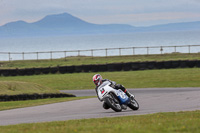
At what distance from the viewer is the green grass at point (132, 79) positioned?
108ft

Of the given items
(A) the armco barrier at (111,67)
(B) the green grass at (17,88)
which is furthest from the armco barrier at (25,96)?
(A) the armco barrier at (111,67)

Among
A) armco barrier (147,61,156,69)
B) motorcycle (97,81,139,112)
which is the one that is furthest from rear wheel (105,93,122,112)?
armco barrier (147,61,156,69)

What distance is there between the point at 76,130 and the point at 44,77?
101ft

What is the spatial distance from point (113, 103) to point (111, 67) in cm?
2580

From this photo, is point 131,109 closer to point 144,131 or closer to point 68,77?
point 144,131

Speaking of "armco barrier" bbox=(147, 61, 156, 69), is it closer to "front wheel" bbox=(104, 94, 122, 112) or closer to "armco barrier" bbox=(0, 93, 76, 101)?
"armco barrier" bbox=(0, 93, 76, 101)

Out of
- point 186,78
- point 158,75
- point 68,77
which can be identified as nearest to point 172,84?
point 186,78

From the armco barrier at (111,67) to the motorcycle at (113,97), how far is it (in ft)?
82.8

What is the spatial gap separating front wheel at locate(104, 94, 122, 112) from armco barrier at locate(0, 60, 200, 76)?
2542 cm

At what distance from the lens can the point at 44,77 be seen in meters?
40.5

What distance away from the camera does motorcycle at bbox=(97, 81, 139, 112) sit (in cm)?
1534

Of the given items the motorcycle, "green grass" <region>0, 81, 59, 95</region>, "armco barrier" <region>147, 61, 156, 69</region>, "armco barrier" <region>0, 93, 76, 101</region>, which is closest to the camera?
the motorcycle

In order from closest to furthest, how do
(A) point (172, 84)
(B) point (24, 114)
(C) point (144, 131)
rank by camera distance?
(C) point (144, 131), (B) point (24, 114), (A) point (172, 84)

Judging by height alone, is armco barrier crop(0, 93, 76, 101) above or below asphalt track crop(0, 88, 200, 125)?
below
